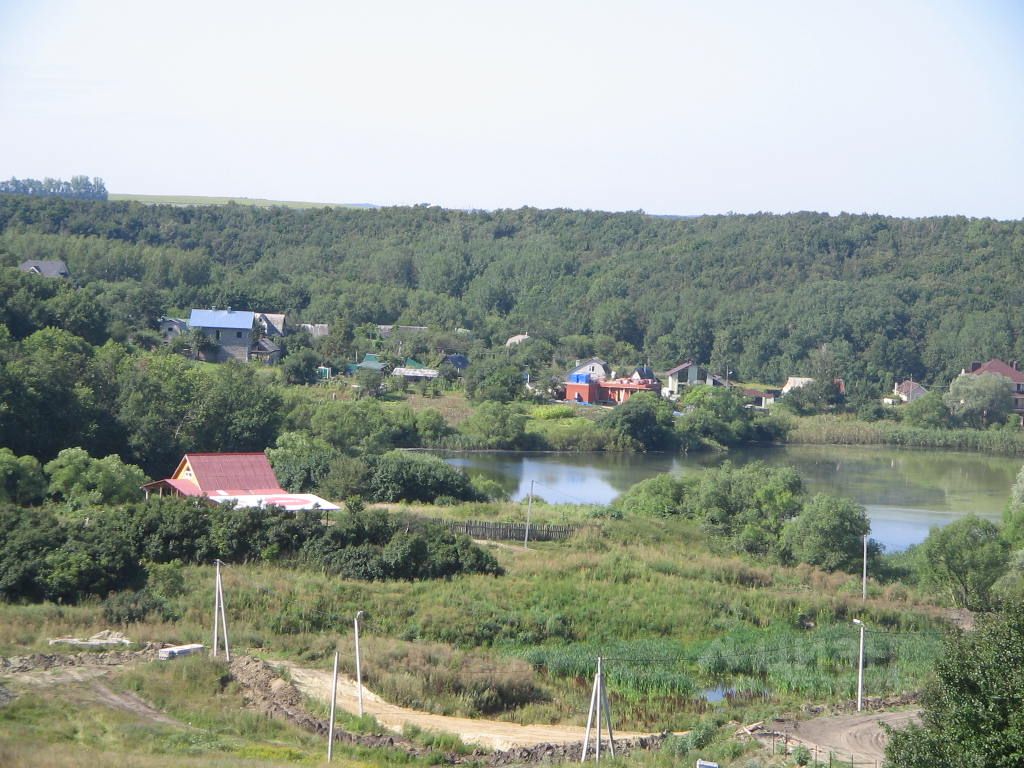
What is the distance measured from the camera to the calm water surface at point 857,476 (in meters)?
24.0

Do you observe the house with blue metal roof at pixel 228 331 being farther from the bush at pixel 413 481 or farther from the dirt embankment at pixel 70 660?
the dirt embankment at pixel 70 660

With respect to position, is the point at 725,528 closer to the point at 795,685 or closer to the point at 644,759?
the point at 795,685

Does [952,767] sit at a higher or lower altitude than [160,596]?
higher

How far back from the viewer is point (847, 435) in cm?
3584

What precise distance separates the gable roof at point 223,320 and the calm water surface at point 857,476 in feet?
34.6

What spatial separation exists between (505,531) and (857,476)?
14305 mm

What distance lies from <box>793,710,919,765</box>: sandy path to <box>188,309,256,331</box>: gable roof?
29042mm

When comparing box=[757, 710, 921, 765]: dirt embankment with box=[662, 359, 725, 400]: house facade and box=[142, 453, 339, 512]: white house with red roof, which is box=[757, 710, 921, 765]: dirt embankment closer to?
box=[142, 453, 339, 512]: white house with red roof

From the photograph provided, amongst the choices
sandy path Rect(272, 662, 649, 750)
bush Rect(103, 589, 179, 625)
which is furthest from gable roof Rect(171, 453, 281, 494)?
sandy path Rect(272, 662, 649, 750)

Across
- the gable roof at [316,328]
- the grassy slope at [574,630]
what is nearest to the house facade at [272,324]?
the gable roof at [316,328]

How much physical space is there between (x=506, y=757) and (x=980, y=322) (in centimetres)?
4172

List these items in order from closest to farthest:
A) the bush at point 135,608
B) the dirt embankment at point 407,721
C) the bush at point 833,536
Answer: the dirt embankment at point 407,721 → the bush at point 135,608 → the bush at point 833,536

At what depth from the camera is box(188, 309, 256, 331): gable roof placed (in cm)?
3697

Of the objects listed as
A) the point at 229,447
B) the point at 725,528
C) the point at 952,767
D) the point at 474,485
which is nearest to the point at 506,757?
the point at 952,767
